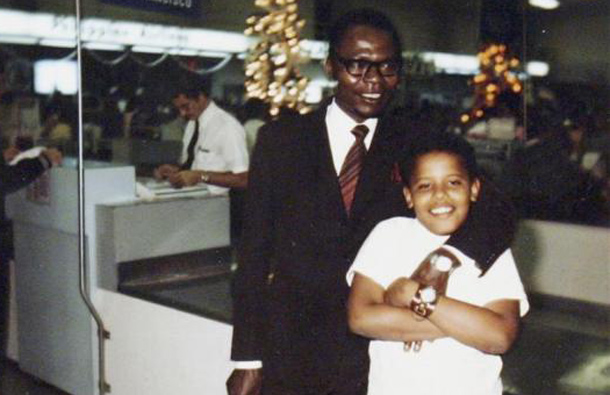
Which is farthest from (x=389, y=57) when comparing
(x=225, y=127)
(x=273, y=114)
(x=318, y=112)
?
(x=273, y=114)

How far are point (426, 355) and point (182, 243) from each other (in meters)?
2.33

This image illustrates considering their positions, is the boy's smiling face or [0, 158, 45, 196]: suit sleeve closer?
the boy's smiling face

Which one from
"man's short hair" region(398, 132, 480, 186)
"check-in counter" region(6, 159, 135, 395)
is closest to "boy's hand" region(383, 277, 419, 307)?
"man's short hair" region(398, 132, 480, 186)

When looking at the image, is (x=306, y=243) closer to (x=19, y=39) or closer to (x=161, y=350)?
(x=161, y=350)

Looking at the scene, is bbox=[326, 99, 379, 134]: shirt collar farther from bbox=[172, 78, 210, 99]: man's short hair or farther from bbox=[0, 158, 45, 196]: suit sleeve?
bbox=[172, 78, 210, 99]: man's short hair

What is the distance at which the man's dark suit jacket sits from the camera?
65.7 inches

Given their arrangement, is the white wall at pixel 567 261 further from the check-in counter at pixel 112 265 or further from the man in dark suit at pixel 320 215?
the man in dark suit at pixel 320 215

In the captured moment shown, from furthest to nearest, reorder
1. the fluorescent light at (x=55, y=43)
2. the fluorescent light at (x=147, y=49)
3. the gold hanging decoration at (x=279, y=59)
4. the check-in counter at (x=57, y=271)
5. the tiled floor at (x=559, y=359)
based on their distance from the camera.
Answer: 1. the fluorescent light at (x=55, y=43)
2. the fluorescent light at (x=147, y=49)
3. the gold hanging decoration at (x=279, y=59)
4. the check-in counter at (x=57, y=271)
5. the tiled floor at (x=559, y=359)

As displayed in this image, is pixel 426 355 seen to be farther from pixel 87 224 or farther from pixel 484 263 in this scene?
pixel 87 224

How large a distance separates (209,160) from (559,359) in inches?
110

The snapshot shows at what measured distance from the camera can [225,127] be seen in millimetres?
4508

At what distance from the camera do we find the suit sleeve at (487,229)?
135cm

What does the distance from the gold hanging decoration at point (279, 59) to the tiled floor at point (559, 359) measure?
131 inches

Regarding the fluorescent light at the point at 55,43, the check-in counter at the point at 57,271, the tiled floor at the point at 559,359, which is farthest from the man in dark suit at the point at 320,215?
the fluorescent light at the point at 55,43
